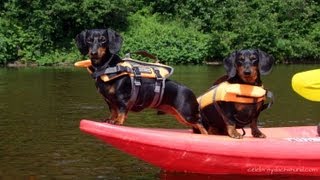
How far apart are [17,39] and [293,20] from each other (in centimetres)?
1475

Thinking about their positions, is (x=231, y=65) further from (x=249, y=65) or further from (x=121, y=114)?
(x=121, y=114)

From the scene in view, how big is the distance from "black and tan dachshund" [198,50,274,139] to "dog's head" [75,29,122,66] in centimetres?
127

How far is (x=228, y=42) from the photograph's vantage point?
1171 inches

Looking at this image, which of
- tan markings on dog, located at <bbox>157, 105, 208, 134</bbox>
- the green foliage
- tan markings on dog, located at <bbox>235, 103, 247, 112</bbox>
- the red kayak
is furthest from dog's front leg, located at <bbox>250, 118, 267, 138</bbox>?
the green foliage

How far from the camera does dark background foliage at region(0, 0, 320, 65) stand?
29.3 m

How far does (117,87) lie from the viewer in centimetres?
632

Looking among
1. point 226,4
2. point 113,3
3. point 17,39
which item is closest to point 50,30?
point 17,39

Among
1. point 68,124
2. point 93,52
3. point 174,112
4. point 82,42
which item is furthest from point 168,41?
point 93,52

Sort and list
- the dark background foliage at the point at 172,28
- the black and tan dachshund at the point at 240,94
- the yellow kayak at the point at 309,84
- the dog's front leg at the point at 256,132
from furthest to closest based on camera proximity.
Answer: the dark background foliage at the point at 172,28 → the yellow kayak at the point at 309,84 → the dog's front leg at the point at 256,132 → the black and tan dachshund at the point at 240,94

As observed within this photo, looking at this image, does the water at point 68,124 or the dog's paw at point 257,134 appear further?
the water at point 68,124

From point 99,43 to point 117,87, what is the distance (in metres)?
0.51

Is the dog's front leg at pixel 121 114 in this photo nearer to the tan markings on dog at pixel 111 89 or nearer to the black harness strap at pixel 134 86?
the black harness strap at pixel 134 86

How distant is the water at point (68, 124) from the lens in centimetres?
716

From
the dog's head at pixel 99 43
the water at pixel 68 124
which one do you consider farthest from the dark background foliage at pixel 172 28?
the dog's head at pixel 99 43
